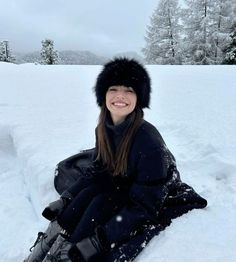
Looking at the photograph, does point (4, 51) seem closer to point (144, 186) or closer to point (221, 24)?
point (221, 24)

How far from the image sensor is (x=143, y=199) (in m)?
2.67

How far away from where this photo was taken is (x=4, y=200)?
4.50 metres

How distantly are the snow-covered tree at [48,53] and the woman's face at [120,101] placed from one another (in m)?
36.4

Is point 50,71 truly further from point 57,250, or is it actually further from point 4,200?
point 57,250

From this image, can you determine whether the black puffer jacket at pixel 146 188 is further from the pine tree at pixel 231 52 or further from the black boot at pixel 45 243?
the pine tree at pixel 231 52

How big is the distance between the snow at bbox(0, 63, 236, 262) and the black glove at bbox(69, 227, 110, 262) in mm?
279

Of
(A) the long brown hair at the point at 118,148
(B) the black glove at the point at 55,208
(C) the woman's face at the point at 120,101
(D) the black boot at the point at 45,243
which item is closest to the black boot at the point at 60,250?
(D) the black boot at the point at 45,243

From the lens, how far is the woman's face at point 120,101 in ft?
10.0

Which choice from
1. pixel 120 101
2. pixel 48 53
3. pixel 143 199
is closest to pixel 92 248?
pixel 143 199

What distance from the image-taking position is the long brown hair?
2943 mm

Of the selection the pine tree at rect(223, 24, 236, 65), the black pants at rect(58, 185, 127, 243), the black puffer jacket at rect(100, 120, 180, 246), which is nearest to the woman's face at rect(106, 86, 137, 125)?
the black puffer jacket at rect(100, 120, 180, 246)

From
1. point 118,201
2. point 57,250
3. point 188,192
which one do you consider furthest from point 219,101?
point 57,250

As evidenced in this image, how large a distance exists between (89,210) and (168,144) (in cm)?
241

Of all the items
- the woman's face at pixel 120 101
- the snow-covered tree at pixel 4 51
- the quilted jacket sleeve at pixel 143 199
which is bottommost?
the quilted jacket sleeve at pixel 143 199
